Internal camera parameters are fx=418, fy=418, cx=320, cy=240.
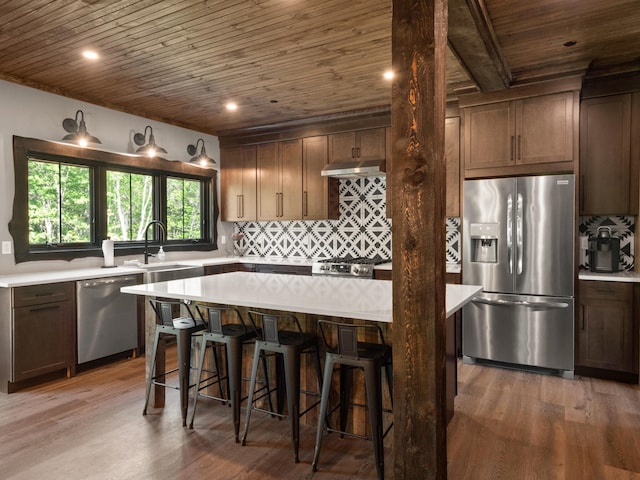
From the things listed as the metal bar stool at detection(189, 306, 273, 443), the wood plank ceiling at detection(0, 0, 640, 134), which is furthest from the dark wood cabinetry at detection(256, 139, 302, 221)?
the metal bar stool at detection(189, 306, 273, 443)

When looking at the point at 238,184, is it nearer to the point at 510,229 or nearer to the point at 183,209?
the point at 183,209

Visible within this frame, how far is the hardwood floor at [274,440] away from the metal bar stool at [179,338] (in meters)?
0.20

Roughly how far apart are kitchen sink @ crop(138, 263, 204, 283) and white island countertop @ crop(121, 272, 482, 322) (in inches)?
45.9

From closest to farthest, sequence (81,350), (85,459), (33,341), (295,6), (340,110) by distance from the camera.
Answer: (85,459) < (295,6) < (33,341) < (81,350) < (340,110)

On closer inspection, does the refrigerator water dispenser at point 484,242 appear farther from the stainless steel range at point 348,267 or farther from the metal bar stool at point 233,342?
the metal bar stool at point 233,342

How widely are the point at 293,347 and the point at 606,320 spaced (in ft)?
9.25

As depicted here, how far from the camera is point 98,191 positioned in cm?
443

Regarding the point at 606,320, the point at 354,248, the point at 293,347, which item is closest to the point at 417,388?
the point at 293,347

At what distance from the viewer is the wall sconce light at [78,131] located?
3.81 m

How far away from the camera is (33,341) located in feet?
11.1

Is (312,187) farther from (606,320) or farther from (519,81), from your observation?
(606,320)

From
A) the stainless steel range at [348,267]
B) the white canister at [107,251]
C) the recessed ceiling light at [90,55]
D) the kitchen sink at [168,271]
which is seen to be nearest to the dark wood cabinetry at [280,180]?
the stainless steel range at [348,267]

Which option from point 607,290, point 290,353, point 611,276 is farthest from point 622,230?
point 290,353

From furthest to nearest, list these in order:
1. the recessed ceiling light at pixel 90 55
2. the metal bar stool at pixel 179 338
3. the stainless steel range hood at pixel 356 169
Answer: the stainless steel range hood at pixel 356 169
the recessed ceiling light at pixel 90 55
the metal bar stool at pixel 179 338
